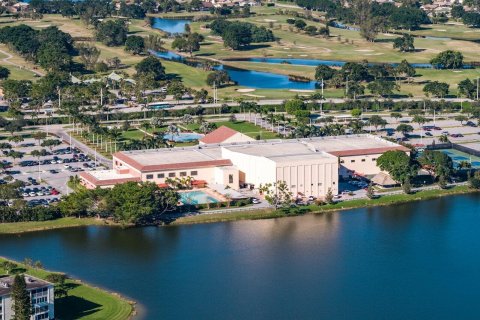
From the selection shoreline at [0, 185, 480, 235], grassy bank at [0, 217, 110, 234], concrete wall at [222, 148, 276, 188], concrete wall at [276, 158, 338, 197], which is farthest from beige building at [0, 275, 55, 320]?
concrete wall at [276, 158, 338, 197]

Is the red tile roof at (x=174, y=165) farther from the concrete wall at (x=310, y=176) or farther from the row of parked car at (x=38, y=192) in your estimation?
the row of parked car at (x=38, y=192)

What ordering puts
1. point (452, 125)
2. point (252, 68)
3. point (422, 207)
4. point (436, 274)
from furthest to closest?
A: point (252, 68) → point (452, 125) → point (422, 207) → point (436, 274)

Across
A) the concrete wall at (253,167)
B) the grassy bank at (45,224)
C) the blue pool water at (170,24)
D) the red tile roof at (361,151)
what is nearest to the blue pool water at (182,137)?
the concrete wall at (253,167)

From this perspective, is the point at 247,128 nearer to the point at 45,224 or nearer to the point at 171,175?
the point at 171,175

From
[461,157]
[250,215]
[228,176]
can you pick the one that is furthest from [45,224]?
[461,157]

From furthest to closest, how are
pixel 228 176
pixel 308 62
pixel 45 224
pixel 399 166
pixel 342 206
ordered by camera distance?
pixel 308 62 → pixel 399 166 → pixel 228 176 → pixel 342 206 → pixel 45 224

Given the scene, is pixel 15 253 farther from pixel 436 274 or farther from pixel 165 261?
pixel 436 274

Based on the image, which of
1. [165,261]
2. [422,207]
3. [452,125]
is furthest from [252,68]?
[165,261]
